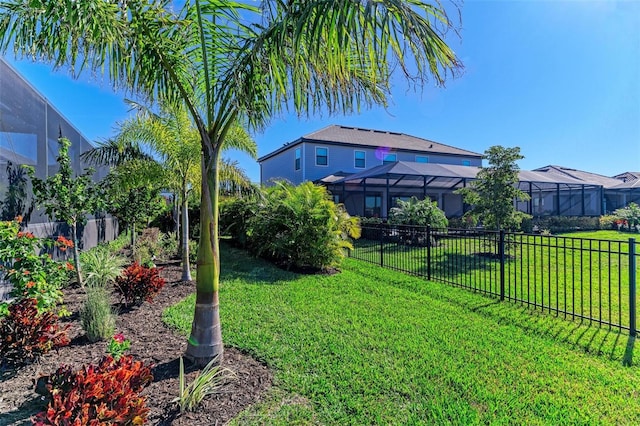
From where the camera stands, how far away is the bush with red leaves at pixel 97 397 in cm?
203

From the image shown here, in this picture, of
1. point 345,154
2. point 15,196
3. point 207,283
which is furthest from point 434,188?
point 15,196

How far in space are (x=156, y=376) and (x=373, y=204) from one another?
2135 centimetres

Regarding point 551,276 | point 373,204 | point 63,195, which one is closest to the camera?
point 63,195

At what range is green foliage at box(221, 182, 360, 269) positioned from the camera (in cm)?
890

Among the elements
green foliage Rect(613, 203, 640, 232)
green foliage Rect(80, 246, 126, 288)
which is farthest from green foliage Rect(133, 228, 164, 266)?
green foliage Rect(613, 203, 640, 232)

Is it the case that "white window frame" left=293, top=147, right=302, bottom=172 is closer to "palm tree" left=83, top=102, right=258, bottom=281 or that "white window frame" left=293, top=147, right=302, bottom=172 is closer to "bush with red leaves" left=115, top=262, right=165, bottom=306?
"palm tree" left=83, top=102, right=258, bottom=281

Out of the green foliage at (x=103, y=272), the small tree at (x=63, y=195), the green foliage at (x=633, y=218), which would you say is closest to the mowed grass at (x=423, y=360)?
the green foliage at (x=103, y=272)

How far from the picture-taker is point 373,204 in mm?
23750

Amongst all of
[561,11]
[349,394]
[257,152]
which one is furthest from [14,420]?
[561,11]

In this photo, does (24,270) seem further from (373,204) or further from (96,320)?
(373,204)

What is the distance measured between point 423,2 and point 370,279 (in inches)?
252

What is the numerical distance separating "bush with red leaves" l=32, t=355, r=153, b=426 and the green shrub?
6434mm

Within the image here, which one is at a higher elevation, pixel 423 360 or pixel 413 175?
pixel 413 175

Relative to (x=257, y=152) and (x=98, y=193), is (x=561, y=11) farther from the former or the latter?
(x=98, y=193)
